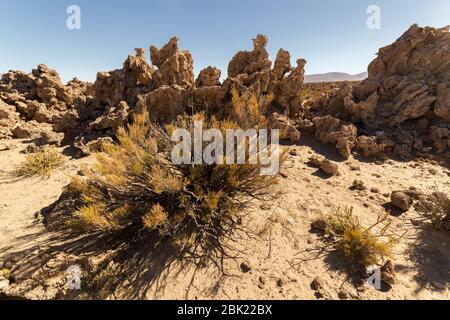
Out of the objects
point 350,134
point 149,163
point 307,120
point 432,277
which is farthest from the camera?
point 307,120

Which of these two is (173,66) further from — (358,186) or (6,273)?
(6,273)

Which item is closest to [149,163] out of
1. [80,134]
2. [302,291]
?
[302,291]

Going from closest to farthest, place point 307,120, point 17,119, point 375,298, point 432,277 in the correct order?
point 375,298 → point 432,277 → point 307,120 → point 17,119

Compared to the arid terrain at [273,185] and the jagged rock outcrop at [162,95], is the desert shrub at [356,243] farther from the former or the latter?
the jagged rock outcrop at [162,95]

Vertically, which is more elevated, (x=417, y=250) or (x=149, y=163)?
(x=149, y=163)

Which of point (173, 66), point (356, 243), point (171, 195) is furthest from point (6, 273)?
point (173, 66)

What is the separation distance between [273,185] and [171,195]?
2030 mm

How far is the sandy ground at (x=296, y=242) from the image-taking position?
8.31 ft

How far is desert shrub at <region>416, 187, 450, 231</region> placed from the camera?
3.52 m

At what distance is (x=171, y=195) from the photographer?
10.7 ft

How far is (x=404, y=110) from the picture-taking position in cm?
692

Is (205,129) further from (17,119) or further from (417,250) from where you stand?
(17,119)

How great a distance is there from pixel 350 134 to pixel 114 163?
572 centimetres

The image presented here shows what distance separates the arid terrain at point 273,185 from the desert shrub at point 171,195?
0.24m
